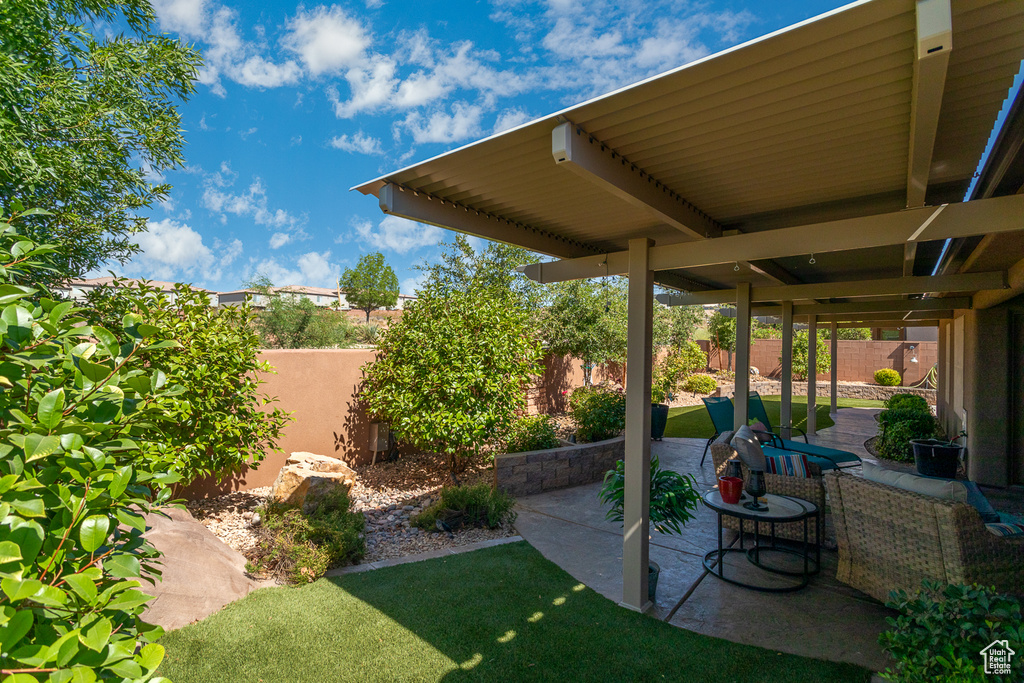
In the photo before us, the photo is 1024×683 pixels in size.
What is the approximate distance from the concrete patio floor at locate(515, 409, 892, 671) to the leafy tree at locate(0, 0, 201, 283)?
4.65 metres

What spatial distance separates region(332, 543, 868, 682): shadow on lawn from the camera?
2758mm

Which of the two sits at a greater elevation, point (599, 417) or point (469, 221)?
point (469, 221)

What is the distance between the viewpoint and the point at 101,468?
112 centimetres

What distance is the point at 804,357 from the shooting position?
1914 centimetres

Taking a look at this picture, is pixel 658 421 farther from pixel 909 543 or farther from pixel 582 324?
pixel 909 543

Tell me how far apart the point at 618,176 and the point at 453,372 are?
387 cm

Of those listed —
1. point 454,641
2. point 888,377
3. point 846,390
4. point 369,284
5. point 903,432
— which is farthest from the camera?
point 369,284

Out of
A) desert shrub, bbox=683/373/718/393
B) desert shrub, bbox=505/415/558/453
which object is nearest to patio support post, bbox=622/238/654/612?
desert shrub, bbox=505/415/558/453

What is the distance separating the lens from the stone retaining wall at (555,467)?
19.5 feet

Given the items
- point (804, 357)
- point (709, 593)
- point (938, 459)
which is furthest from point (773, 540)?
point (804, 357)

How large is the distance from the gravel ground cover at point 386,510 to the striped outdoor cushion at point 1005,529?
3528mm

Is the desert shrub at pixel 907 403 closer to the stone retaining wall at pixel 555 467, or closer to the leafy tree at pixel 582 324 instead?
the leafy tree at pixel 582 324

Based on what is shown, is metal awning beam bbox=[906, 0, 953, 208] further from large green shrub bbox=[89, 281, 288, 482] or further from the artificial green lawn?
large green shrub bbox=[89, 281, 288, 482]

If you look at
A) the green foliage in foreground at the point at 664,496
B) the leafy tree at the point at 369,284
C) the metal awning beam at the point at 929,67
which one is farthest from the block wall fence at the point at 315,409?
the leafy tree at the point at 369,284
